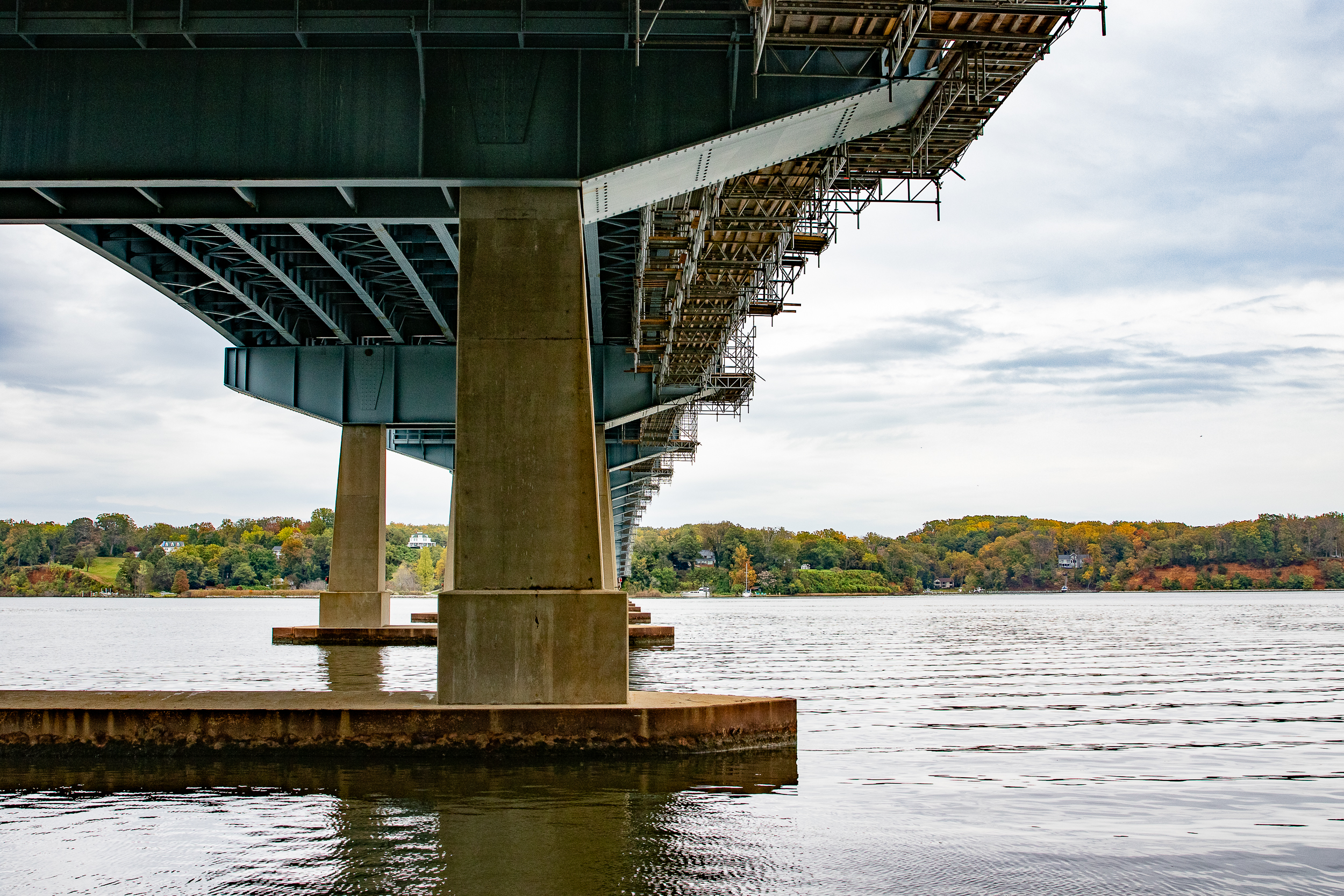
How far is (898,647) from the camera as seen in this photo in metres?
49.4

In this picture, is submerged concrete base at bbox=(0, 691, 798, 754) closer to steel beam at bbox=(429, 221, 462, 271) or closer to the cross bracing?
steel beam at bbox=(429, 221, 462, 271)

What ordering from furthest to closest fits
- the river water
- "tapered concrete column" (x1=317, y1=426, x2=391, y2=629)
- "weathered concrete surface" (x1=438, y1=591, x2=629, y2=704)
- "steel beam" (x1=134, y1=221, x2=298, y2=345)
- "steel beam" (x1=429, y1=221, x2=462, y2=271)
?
"tapered concrete column" (x1=317, y1=426, x2=391, y2=629) < "steel beam" (x1=134, y1=221, x2=298, y2=345) < "steel beam" (x1=429, y1=221, x2=462, y2=271) < "weathered concrete surface" (x1=438, y1=591, x2=629, y2=704) < the river water

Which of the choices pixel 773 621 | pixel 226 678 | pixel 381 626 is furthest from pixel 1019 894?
pixel 773 621

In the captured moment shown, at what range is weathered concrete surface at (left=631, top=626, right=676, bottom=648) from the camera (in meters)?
49.1

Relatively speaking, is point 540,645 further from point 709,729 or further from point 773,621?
point 773,621

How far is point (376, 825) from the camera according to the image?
1109 centimetres

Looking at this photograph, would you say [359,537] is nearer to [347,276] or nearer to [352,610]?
[352,610]

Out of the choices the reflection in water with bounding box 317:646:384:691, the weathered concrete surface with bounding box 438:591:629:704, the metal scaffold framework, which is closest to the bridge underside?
the metal scaffold framework

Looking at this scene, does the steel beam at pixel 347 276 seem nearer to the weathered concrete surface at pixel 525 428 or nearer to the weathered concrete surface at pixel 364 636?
the weathered concrete surface at pixel 525 428

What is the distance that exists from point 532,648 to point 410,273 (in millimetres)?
13919

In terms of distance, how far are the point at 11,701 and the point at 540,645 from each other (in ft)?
23.6

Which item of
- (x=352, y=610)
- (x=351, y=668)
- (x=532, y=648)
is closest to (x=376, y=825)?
(x=532, y=648)

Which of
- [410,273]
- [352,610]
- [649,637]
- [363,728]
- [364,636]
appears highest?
[410,273]

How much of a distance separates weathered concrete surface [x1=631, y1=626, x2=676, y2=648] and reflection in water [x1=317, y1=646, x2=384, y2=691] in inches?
442
